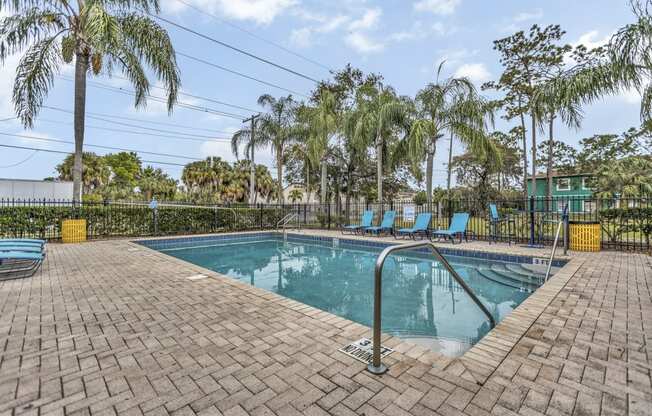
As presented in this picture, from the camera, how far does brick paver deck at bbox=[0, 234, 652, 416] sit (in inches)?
71.6

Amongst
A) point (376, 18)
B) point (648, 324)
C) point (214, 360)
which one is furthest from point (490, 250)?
point (376, 18)

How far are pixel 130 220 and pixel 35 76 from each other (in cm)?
521

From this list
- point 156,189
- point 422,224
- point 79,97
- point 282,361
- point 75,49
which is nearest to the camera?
point 282,361

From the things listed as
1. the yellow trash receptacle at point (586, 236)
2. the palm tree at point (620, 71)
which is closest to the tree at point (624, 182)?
the yellow trash receptacle at point (586, 236)

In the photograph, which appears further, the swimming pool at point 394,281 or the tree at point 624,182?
the tree at point 624,182

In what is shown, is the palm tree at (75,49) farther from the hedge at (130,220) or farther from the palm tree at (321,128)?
the palm tree at (321,128)

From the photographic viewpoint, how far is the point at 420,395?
74.4 inches

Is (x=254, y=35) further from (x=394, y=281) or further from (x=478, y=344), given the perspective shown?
(x=478, y=344)

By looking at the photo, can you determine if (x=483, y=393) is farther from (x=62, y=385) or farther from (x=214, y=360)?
(x=62, y=385)

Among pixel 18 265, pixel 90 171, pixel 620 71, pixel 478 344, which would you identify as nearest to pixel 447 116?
pixel 620 71

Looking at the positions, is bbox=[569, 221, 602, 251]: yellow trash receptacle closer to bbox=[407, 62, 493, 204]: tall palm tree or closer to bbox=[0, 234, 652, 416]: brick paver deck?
bbox=[0, 234, 652, 416]: brick paver deck

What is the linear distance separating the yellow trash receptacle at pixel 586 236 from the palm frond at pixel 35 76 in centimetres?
1533

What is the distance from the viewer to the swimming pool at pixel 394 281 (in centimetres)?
402

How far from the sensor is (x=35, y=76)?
934 centimetres
